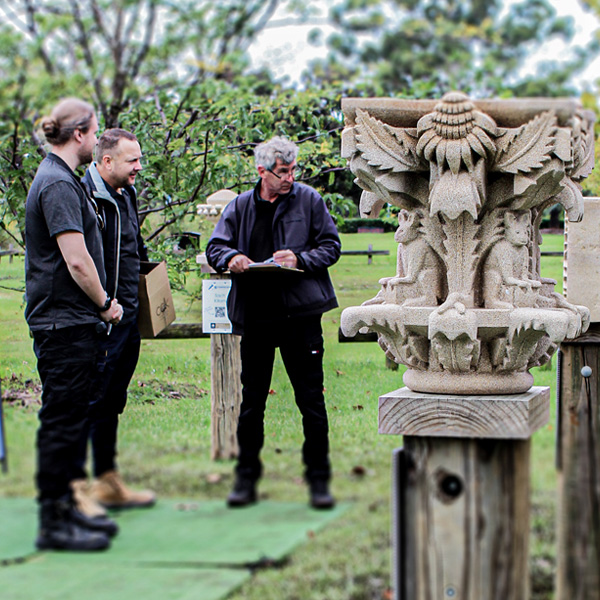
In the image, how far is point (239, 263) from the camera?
249cm

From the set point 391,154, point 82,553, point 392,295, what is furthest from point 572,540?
point 82,553

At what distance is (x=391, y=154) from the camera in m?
2.13

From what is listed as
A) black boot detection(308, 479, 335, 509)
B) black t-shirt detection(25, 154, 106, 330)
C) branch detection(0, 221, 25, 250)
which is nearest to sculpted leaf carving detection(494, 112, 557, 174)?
black boot detection(308, 479, 335, 509)

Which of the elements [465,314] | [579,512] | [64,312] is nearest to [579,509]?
[579,512]

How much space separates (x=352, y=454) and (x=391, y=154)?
2.71ft

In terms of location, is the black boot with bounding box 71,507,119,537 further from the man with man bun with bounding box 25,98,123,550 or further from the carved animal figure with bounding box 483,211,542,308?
the carved animal figure with bounding box 483,211,542,308

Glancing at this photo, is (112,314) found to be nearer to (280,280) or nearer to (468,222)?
(280,280)

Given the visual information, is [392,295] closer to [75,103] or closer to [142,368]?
[75,103]

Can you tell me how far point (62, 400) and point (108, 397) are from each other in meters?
0.18

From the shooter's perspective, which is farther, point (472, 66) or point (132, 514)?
point (132, 514)

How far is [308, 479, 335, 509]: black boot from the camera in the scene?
6.97ft

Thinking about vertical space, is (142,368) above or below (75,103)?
below

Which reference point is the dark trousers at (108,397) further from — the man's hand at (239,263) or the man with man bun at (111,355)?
→ the man's hand at (239,263)

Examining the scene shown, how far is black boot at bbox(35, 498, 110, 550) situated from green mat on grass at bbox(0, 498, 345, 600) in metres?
0.02
